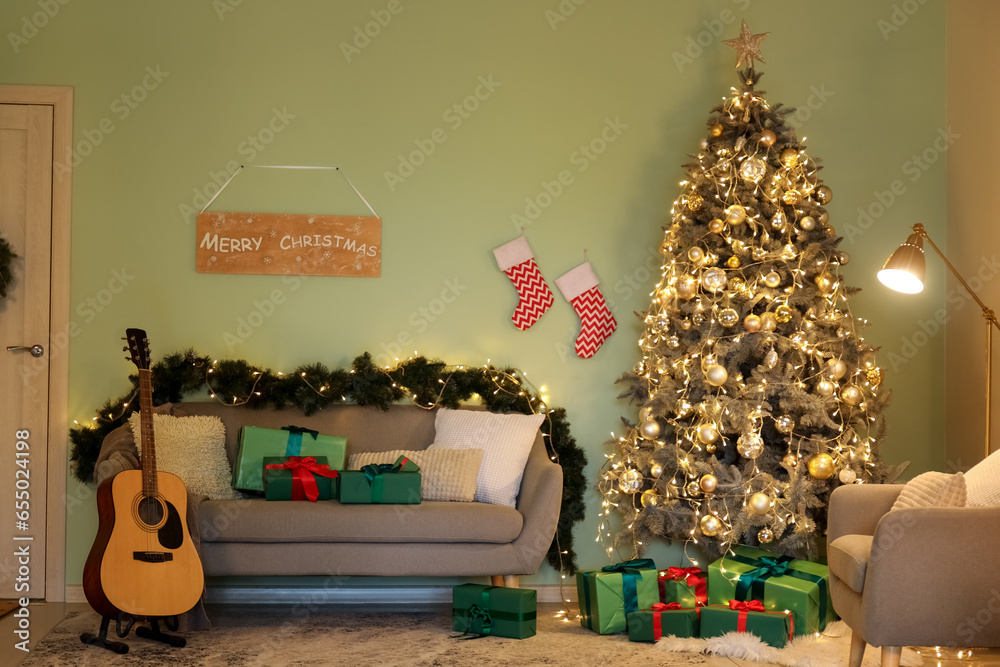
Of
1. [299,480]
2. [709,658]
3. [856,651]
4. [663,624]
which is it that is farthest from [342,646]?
[856,651]

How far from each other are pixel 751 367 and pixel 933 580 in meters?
1.43

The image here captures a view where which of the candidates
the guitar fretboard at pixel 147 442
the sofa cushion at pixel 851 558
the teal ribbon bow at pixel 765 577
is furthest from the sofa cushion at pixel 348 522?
the sofa cushion at pixel 851 558

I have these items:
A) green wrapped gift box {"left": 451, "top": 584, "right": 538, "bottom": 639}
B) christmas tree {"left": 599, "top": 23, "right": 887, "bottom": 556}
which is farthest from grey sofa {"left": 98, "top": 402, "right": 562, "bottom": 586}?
christmas tree {"left": 599, "top": 23, "right": 887, "bottom": 556}

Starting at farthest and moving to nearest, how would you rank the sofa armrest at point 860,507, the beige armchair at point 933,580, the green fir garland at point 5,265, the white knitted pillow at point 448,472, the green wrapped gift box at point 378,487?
the green fir garland at point 5,265, the white knitted pillow at point 448,472, the green wrapped gift box at point 378,487, the sofa armrest at point 860,507, the beige armchair at point 933,580

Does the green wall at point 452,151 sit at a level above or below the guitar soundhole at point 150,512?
above

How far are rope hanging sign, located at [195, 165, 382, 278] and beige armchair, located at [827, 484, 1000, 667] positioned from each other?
258cm

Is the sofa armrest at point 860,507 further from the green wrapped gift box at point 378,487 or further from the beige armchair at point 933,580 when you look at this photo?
the green wrapped gift box at point 378,487

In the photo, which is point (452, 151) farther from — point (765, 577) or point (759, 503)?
point (765, 577)

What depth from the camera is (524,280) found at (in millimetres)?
4242

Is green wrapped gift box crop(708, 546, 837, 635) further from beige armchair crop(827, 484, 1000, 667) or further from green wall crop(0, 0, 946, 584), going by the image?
green wall crop(0, 0, 946, 584)

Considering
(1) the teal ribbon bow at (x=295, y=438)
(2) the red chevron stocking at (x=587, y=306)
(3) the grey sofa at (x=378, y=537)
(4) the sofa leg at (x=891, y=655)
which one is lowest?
(4) the sofa leg at (x=891, y=655)

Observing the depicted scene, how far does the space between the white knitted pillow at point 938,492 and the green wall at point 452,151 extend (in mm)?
1694

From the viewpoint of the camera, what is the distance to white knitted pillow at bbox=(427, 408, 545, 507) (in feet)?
12.3

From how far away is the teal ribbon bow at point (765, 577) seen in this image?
10.7 feet
